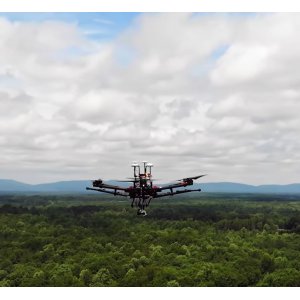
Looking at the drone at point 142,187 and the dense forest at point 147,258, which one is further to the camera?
the dense forest at point 147,258

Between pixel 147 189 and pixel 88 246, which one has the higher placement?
pixel 147 189

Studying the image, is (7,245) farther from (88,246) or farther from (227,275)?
(227,275)

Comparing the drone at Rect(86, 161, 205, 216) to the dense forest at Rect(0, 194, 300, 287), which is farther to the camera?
the dense forest at Rect(0, 194, 300, 287)

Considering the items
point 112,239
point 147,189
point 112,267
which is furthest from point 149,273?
point 147,189

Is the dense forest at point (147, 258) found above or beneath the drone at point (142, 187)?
beneath

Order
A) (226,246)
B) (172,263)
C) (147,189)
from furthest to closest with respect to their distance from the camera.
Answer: (226,246)
(172,263)
(147,189)

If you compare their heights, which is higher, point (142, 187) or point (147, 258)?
point (142, 187)

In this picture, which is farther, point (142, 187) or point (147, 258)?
point (147, 258)

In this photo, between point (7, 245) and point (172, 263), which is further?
point (7, 245)

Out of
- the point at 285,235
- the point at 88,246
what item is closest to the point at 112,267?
the point at 88,246

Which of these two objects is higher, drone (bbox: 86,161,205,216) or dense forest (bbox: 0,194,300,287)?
drone (bbox: 86,161,205,216)
